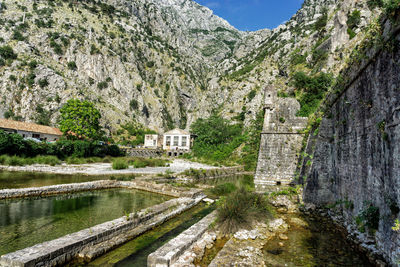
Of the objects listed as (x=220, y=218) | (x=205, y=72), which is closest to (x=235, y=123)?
(x=220, y=218)

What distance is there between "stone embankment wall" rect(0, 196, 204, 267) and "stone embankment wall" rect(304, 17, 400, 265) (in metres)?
6.60

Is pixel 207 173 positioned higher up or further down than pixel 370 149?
further down

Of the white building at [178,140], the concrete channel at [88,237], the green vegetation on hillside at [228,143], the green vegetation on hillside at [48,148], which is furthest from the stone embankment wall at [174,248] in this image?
the white building at [178,140]

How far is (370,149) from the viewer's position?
20.0 feet

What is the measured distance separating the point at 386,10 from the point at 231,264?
6.56 m

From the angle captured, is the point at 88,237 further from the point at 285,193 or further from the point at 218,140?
the point at 218,140

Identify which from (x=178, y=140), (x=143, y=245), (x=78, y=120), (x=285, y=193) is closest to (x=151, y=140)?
(x=178, y=140)

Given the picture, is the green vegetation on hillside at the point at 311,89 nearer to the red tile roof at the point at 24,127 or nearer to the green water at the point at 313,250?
the green water at the point at 313,250

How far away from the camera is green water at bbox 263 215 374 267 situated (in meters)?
5.48

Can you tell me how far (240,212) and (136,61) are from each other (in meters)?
92.5

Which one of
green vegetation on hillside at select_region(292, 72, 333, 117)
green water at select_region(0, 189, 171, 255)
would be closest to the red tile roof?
green water at select_region(0, 189, 171, 255)

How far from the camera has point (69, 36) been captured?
240 ft

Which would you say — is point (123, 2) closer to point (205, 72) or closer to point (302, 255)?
point (205, 72)

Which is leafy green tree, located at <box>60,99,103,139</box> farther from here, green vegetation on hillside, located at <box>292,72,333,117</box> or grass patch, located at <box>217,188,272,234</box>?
grass patch, located at <box>217,188,272,234</box>
